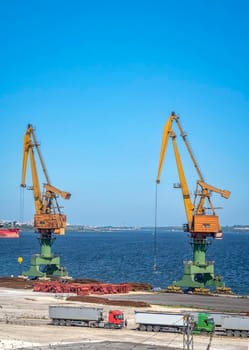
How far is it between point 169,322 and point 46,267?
5788 cm

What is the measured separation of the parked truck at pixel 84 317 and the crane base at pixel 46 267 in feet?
161

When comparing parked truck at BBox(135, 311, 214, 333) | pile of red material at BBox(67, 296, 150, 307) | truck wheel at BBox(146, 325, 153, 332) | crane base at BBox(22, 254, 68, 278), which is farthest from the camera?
crane base at BBox(22, 254, 68, 278)

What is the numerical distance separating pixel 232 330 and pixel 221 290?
36130 millimetres

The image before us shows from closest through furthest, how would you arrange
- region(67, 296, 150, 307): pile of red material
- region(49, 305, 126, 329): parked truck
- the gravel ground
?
the gravel ground
region(49, 305, 126, 329): parked truck
region(67, 296, 150, 307): pile of red material

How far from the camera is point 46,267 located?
10394cm

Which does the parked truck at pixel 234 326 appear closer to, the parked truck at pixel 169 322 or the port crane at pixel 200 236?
the parked truck at pixel 169 322

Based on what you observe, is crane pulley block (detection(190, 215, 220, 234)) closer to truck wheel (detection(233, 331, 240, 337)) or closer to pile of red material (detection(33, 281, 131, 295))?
pile of red material (detection(33, 281, 131, 295))

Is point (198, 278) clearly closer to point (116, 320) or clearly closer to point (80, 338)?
point (116, 320)

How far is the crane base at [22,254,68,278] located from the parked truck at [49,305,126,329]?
4919 cm

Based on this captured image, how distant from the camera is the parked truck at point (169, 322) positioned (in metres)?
47.9

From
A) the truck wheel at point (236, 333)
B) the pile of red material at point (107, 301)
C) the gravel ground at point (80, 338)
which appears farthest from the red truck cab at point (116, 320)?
the pile of red material at point (107, 301)

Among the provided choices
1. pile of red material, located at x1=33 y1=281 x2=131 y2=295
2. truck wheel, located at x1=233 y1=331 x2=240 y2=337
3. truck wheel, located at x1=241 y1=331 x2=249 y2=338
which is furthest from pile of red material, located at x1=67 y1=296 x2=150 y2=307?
truck wheel, located at x1=241 y1=331 x2=249 y2=338

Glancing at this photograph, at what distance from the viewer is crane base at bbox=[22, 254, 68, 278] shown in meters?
101

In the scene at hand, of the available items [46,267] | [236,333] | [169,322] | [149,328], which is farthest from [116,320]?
[46,267]
